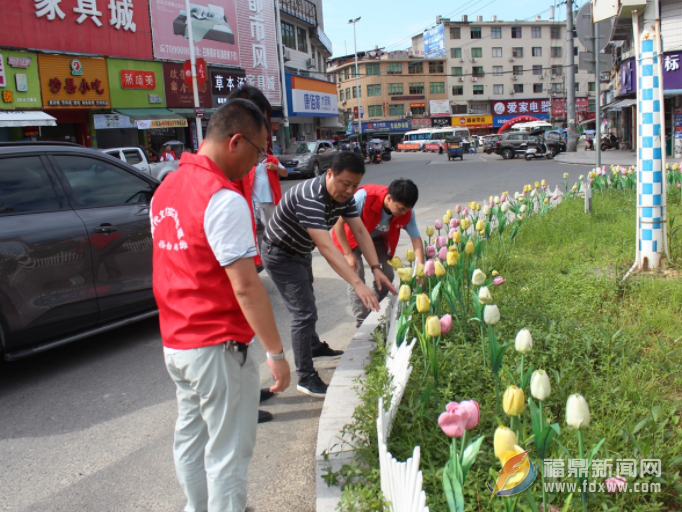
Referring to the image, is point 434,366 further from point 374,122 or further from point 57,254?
point 374,122

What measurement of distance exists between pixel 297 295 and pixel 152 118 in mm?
21087

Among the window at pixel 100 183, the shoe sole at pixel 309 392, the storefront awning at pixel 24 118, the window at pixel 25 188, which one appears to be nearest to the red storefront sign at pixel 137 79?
the storefront awning at pixel 24 118

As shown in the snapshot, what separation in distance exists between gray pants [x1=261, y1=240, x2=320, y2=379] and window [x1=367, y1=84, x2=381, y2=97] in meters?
74.3

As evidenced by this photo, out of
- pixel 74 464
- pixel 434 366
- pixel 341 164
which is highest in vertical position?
pixel 341 164

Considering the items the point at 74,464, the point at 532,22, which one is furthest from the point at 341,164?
the point at 532,22

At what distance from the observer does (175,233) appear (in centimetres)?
211

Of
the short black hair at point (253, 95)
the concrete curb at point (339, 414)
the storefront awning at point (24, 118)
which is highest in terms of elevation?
the storefront awning at point (24, 118)

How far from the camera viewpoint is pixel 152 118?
75.2 ft

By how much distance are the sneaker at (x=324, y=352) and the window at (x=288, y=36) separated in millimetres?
34283

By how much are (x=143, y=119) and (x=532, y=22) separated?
2552 inches

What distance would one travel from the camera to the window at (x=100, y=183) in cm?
451

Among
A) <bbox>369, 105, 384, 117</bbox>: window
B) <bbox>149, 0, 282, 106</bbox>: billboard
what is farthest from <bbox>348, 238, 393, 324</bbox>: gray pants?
<bbox>369, 105, 384, 117</bbox>: window

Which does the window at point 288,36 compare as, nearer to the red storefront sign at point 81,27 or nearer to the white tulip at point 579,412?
the red storefront sign at point 81,27

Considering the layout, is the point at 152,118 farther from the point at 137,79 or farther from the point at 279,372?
the point at 279,372
